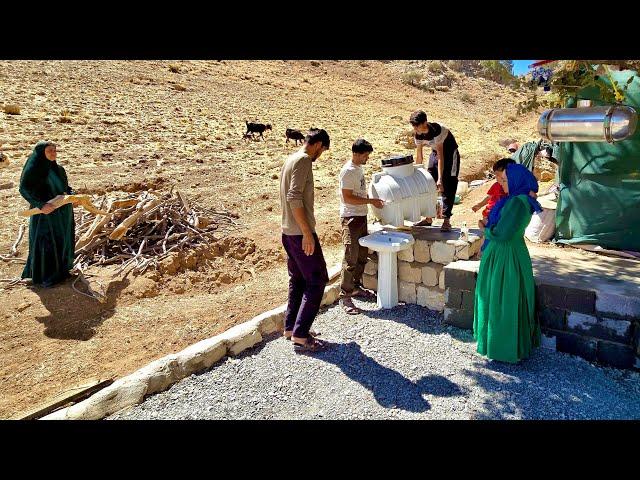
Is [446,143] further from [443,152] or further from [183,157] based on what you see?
[183,157]

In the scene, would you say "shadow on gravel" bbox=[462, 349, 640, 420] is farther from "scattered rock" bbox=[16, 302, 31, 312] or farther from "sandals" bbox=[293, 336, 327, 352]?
"scattered rock" bbox=[16, 302, 31, 312]

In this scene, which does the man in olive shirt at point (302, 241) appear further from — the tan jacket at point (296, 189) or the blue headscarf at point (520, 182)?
the blue headscarf at point (520, 182)

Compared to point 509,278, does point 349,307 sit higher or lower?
lower

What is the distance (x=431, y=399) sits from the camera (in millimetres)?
3803

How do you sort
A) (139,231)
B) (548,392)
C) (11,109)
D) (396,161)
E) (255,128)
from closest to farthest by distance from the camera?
(548,392)
(396,161)
(139,231)
(11,109)
(255,128)

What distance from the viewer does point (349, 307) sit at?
17.6 feet

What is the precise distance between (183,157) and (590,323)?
12219 millimetres

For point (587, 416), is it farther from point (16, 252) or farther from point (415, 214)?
point (16, 252)

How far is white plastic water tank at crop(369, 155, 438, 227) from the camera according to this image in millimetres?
5391

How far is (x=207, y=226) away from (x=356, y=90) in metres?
23.2

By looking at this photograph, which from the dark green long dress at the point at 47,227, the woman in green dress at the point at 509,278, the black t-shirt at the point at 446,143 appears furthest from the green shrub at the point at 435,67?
the woman in green dress at the point at 509,278

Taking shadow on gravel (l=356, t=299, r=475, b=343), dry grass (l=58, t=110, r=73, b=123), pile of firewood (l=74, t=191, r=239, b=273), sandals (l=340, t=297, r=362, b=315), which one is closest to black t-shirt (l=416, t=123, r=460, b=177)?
shadow on gravel (l=356, t=299, r=475, b=343)

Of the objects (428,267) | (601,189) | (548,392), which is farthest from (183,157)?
(548,392)
